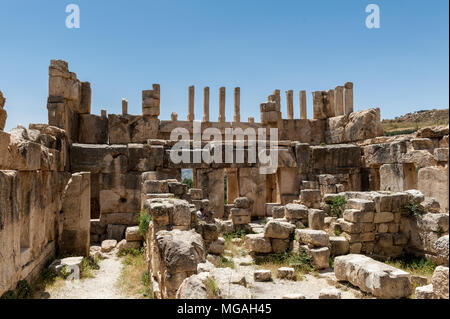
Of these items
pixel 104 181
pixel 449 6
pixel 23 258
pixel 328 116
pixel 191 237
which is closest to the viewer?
pixel 449 6

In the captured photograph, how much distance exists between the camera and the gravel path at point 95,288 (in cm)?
641

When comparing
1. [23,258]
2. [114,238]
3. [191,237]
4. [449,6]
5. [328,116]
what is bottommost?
[114,238]

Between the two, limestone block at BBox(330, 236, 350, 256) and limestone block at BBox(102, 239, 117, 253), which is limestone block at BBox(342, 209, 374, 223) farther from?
limestone block at BBox(102, 239, 117, 253)

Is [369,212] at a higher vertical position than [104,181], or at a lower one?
lower

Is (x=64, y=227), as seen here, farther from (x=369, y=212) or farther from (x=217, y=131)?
(x=217, y=131)

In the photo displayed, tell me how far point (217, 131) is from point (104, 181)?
21.7 feet

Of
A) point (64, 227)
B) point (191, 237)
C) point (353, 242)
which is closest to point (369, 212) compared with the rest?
point (353, 242)

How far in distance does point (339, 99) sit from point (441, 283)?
46.9 ft

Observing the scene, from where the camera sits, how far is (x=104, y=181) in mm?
12203

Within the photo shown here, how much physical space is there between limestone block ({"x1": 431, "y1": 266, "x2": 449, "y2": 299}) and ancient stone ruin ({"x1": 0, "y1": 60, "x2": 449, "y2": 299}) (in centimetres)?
2

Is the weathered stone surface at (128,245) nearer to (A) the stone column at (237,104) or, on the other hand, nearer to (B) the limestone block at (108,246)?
(B) the limestone block at (108,246)

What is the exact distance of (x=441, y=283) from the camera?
3529 millimetres

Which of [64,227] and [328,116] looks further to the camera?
[328,116]
